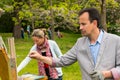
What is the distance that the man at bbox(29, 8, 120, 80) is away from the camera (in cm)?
468

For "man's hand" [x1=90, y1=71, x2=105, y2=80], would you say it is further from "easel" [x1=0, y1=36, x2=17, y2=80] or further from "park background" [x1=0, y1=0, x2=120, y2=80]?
"park background" [x1=0, y1=0, x2=120, y2=80]

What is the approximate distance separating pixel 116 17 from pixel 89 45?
31.8m

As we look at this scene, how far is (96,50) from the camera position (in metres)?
4.80

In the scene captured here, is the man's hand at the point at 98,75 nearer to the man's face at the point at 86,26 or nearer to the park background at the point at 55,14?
the man's face at the point at 86,26

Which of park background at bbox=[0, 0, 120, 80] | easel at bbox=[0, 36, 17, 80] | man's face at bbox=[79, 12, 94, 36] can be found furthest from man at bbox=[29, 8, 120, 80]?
park background at bbox=[0, 0, 120, 80]

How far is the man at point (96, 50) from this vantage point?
4.68 m

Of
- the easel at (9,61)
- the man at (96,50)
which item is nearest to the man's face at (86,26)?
the man at (96,50)

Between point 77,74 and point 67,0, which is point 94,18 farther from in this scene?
point 67,0

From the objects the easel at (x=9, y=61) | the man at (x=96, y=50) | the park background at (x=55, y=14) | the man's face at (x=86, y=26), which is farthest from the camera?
the park background at (x=55, y=14)

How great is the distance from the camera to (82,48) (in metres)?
4.91

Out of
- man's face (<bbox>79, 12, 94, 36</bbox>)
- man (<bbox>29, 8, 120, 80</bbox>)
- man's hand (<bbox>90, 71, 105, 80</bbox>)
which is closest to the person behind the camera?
man's hand (<bbox>90, 71, 105, 80</bbox>)

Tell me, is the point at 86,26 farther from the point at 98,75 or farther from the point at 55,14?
the point at 55,14

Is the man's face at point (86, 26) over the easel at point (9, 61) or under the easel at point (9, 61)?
over

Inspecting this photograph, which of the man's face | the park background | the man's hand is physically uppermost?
the man's face
